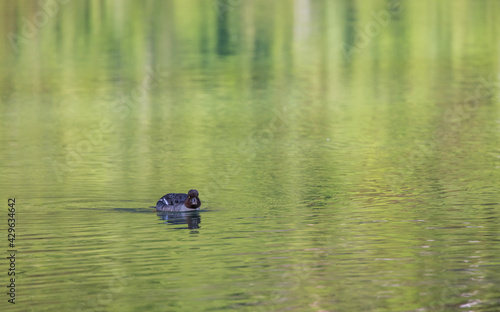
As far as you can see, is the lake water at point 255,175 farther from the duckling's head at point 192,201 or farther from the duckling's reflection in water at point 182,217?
the duckling's head at point 192,201

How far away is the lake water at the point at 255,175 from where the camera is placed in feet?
50.3

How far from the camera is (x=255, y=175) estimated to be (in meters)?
23.6

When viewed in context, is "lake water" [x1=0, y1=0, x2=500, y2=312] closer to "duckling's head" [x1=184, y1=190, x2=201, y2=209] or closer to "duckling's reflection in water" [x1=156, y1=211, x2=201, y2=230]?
"duckling's reflection in water" [x1=156, y1=211, x2=201, y2=230]

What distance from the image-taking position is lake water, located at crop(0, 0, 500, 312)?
15328 millimetres

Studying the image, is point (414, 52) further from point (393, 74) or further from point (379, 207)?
point (379, 207)

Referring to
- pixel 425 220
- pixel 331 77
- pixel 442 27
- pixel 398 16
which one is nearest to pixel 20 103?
pixel 331 77

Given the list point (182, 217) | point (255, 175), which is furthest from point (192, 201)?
point (255, 175)

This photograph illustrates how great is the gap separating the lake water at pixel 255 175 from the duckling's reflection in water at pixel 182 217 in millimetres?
60

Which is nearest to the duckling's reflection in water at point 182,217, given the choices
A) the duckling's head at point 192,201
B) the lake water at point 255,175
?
the lake water at point 255,175

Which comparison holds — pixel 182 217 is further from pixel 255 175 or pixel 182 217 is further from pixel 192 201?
pixel 255 175

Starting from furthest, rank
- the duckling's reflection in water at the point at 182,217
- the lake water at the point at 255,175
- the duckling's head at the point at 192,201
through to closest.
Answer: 1. the duckling's head at the point at 192,201
2. the duckling's reflection in water at the point at 182,217
3. the lake water at the point at 255,175

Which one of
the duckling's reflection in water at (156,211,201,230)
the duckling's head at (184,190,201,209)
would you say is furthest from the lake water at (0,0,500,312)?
the duckling's head at (184,190,201,209)

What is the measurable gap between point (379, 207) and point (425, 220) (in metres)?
1.30

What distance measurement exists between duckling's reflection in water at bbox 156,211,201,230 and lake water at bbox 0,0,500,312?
0.06 m
